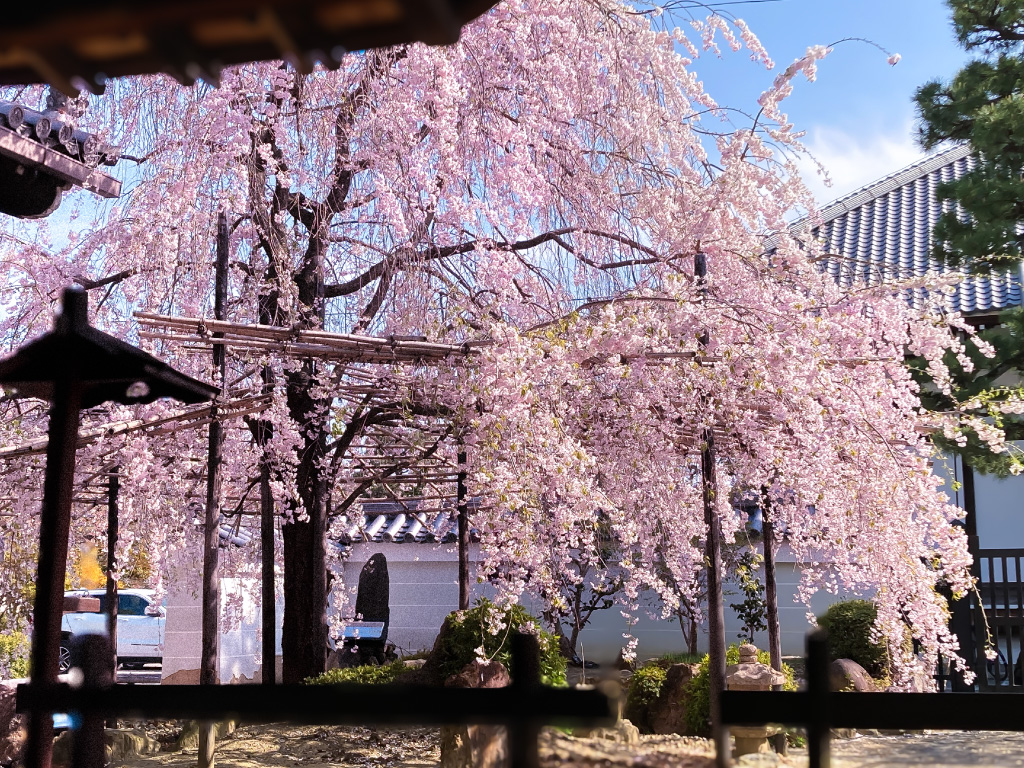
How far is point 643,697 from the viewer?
361 inches

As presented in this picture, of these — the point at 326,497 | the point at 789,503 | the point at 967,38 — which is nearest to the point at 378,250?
the point at 326,497

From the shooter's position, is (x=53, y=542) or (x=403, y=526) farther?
(x=403, y=526)

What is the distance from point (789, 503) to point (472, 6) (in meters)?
7.88

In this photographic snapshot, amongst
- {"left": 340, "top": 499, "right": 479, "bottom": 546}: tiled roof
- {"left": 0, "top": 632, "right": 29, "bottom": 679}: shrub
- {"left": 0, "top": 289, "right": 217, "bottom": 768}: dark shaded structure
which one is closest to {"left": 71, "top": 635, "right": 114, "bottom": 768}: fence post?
{"left": 0, "top": 289, "right": 217, "bottom": 768}: dark shaded structure

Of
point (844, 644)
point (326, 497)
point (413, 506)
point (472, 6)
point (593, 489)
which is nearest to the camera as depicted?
point (472, 6)

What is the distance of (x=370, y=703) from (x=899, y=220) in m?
18.1

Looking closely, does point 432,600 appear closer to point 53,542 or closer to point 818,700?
point 53,542

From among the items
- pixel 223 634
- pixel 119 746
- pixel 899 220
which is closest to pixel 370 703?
pixel 119 746

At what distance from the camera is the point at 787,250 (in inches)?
268

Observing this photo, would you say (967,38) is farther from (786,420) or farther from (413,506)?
(413,506)

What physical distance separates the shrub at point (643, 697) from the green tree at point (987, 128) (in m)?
5.38

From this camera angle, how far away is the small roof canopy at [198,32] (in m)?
1.32

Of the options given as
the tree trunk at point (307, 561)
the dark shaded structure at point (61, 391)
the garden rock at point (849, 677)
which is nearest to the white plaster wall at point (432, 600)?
the garden rock at point (849, 677)

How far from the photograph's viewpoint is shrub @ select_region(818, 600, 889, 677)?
10570 mm
